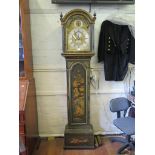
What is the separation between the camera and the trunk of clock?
3150mm

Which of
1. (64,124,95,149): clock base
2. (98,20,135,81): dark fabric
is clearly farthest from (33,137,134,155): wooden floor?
(98,20,135,81): dark fabric

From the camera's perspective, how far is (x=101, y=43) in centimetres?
340

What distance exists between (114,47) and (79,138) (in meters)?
1.43

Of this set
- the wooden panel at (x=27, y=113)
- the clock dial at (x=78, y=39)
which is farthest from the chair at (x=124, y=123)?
the wooden panel at (x=27, y=113)

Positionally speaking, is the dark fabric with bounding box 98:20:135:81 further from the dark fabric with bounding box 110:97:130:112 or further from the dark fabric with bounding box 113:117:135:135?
the dark fabric with bounding box 113:117:135:135

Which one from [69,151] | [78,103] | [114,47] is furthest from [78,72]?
[69,151]

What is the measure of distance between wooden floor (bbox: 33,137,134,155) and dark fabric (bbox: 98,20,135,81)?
101 centimetres

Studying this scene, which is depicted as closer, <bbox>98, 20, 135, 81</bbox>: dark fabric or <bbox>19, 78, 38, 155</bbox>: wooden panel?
<bbox>19, 78, 38, 155</bbox>: wooden panel

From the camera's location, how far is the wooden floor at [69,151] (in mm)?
3094

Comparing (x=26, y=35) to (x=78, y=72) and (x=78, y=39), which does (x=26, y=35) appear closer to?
(x=78, y=39)

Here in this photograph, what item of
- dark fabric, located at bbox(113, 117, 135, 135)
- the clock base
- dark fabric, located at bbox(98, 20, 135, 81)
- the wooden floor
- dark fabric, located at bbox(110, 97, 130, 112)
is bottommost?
the wooden floor
